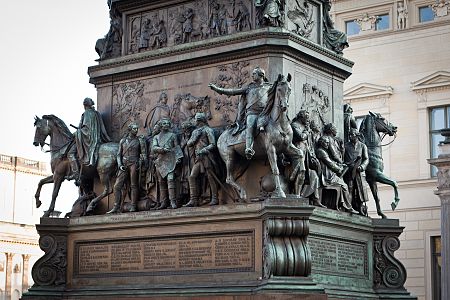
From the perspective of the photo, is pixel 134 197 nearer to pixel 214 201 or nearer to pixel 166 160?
pixel 166 160

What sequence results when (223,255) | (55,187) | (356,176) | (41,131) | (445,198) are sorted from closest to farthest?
1. (223,255)
2. (356,176)
3. (55,187)
4. (41,131)
5. (445,198)

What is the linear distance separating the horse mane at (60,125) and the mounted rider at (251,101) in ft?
12.7

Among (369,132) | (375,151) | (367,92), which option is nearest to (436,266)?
(367,92)

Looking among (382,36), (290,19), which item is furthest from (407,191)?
(290,19)

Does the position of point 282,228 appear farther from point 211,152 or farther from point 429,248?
point 429,248

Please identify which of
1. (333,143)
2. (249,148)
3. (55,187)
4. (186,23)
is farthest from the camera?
(55,187)

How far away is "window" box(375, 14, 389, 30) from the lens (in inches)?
1851

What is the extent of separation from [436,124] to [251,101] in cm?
2703

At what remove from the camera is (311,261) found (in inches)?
719

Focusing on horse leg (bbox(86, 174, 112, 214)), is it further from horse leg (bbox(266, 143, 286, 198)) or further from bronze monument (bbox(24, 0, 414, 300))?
horse leg (bbox(266, 143, 286, 198))

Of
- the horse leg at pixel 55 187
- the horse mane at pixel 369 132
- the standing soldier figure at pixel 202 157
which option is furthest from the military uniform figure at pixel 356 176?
the horse leg at pixel 55 187

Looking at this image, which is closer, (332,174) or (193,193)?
(193,193)

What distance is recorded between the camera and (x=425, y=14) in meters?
Answer: 45.9

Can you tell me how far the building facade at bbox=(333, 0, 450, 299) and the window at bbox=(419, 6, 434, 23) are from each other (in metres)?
0.04
